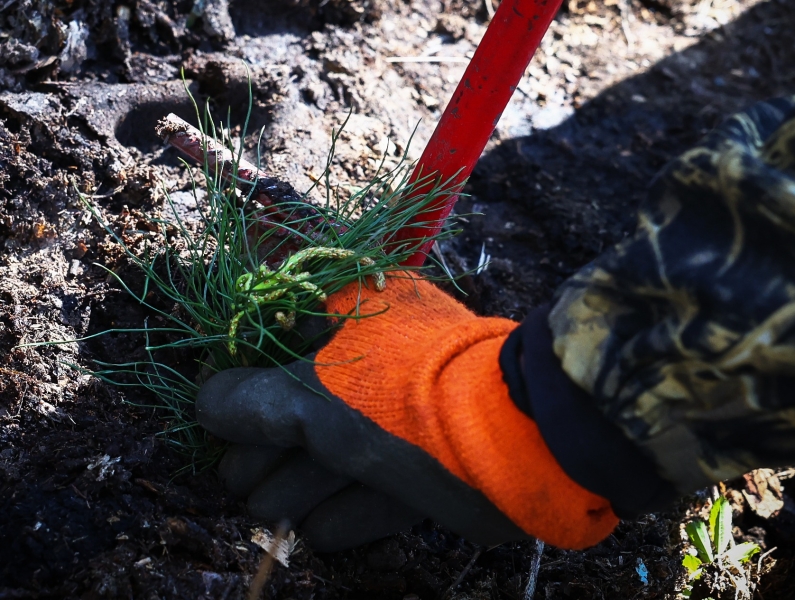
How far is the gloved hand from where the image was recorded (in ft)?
3.82

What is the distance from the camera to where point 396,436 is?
1.23 metres

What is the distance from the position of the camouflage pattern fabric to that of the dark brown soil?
669 millimetres

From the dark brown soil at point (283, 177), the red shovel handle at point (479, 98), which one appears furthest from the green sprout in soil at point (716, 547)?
the red shovel handle at point (479, 98)

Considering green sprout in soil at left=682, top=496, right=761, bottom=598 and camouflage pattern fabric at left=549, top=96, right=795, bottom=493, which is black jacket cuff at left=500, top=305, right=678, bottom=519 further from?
green sprout in soil at left=682, top=496, right=761, bottom=598

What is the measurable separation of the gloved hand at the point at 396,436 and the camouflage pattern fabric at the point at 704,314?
0.56ft

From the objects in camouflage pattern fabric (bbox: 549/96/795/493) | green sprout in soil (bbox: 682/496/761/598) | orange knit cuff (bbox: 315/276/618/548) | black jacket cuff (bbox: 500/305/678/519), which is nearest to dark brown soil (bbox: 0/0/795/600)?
green sprout in soil (bbox: 682/496/761/598)

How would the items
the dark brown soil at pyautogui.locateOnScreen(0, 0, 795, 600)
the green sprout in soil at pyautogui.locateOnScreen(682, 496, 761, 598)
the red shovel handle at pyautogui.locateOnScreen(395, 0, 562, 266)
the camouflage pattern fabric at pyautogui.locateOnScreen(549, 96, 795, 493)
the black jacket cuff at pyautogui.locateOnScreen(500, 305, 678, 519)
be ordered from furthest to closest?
the green sprout in soil at pyautogui.locateOnScreen(682, 496, 761, 598) → the red shovel handle at pyautogui.locateOnScreen(395, 0, 562, 266) → the dark brown soil at pyautogui.locateOnScreen(0, 0, 795, 600) → the black jacket cuff at pyautogui.locateOnScreen(500, 305, 678, 519) → the camouflage pattern fabric at pyautogui.locateOnScreen(549, 96, 795, 493)

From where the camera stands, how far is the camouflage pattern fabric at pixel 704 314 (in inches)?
36.7

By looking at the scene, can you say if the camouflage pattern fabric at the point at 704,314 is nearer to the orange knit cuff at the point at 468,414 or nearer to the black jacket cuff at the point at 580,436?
the black jacket cuff at the point at 580,436

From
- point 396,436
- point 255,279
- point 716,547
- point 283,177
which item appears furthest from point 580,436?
point 283,177

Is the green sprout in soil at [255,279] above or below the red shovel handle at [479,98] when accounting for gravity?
below

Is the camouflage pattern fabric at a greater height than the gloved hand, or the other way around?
the camouflage pattern fabric

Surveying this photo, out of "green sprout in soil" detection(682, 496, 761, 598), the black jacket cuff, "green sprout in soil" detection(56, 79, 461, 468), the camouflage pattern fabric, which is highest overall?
the camouflage pattern fabric

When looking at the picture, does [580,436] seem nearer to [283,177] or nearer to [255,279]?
[255,279]
